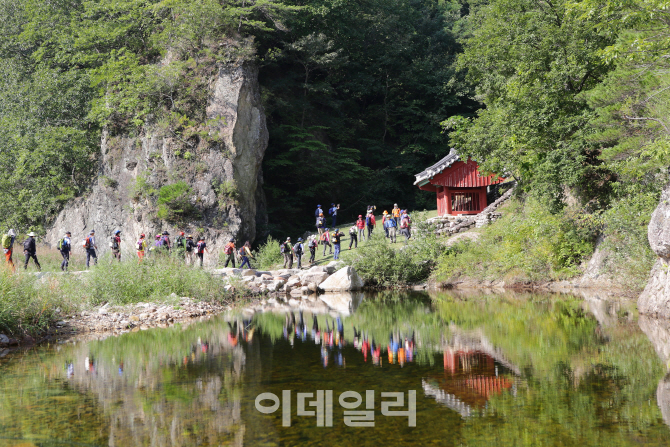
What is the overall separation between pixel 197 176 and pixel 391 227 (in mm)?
11115

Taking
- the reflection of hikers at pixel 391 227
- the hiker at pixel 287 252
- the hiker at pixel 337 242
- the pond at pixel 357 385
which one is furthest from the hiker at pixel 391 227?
the pond at pixel 357 385

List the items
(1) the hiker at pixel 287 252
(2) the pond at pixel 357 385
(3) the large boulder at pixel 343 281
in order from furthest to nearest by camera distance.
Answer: (1) the hiker at pixel 287 252 < (3) the large boulder at pixel 343 281 < (2) the pond at pixel 357 385

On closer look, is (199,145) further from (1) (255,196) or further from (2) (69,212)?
(2) (69,212)

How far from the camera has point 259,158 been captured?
1234 inches

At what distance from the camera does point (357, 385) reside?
25.1 ft

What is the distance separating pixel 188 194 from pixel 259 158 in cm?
506

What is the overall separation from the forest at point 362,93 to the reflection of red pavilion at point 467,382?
6.16 meters

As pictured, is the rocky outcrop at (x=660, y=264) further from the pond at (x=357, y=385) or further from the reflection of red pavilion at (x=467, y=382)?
the reflection of red pavilion at (x=467, y=382)

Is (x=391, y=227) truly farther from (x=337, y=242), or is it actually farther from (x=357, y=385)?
(x=357, y=385)

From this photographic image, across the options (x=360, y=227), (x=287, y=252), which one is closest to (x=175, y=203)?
(x=287, y=252)

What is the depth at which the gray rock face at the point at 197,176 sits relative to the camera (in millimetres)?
28625

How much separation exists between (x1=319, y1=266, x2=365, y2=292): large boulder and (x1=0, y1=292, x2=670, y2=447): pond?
8462mm

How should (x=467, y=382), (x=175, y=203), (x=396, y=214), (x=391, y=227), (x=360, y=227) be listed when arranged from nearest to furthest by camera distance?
(x=467, y=382) → (x=391, y=227) → (x=360, y=227) → (x=175, y=203) → (x=396, y=214)

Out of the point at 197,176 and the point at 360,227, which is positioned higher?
the point at 197,176
